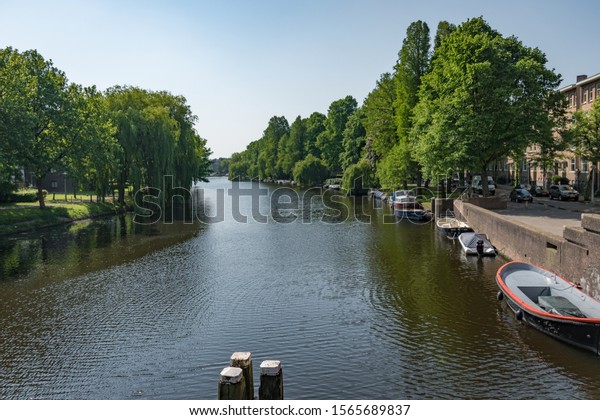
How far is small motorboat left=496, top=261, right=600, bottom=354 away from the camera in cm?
1473

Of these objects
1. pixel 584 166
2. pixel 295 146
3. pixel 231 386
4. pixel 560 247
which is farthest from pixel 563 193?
pixel 295 146

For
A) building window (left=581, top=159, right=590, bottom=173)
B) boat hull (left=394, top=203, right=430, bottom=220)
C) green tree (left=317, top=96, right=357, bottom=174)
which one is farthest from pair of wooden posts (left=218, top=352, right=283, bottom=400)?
green tree (left=317, top=96, right=357, bottom=174)

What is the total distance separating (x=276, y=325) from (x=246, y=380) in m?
7.50

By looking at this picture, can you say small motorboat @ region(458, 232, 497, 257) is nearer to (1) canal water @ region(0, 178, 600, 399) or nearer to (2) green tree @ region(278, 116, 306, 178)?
(1) canal water @ region(0, 178, 600, 399)

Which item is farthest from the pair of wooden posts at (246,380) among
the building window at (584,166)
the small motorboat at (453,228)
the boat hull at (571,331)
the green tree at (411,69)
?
the building window at (584,166)

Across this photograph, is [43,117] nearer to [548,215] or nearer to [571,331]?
[548,215]

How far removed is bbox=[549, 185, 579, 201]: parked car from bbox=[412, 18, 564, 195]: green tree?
425 inches

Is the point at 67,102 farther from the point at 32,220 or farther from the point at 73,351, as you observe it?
the point at 73,351

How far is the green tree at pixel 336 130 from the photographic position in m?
110

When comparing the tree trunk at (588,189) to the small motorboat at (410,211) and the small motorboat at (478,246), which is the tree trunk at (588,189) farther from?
the small motorboat at (478,246)

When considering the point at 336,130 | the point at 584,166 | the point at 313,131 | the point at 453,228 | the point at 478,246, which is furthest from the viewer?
the point at 313,131

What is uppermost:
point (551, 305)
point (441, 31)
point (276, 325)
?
point (441, 31)

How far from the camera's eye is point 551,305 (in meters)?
16.7

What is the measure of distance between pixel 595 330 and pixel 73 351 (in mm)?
16221
